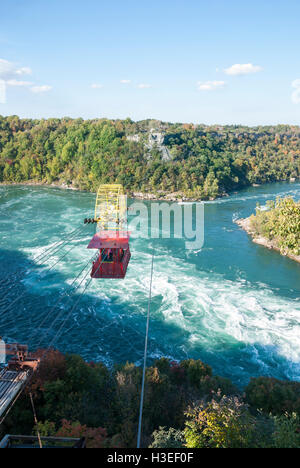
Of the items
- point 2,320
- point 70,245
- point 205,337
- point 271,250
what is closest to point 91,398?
point 205,337

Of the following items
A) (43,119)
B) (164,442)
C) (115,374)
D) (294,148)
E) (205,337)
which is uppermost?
(43,119)

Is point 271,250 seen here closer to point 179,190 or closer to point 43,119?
point 179,190

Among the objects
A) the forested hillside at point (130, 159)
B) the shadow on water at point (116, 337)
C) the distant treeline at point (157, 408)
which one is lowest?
the shadow on water at point (116, 337)

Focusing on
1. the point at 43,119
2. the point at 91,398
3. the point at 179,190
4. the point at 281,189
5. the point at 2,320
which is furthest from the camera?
the point at 43,119

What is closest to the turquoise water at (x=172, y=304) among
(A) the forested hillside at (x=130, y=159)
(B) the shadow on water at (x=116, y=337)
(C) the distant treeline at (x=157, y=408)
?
(B) the shadow on water at (x=116, y=337)

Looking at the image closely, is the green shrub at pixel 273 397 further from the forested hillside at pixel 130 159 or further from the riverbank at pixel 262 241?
the forested hillside at pixel 130 159

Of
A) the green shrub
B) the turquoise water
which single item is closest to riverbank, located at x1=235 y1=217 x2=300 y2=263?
the turquoise water

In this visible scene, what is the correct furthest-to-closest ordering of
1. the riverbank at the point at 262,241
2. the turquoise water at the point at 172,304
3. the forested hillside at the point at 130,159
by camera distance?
the forested hillside at the point at 130,159 < the riverbank at the point at 262,241 < the turquoise water at the point at 172,304
